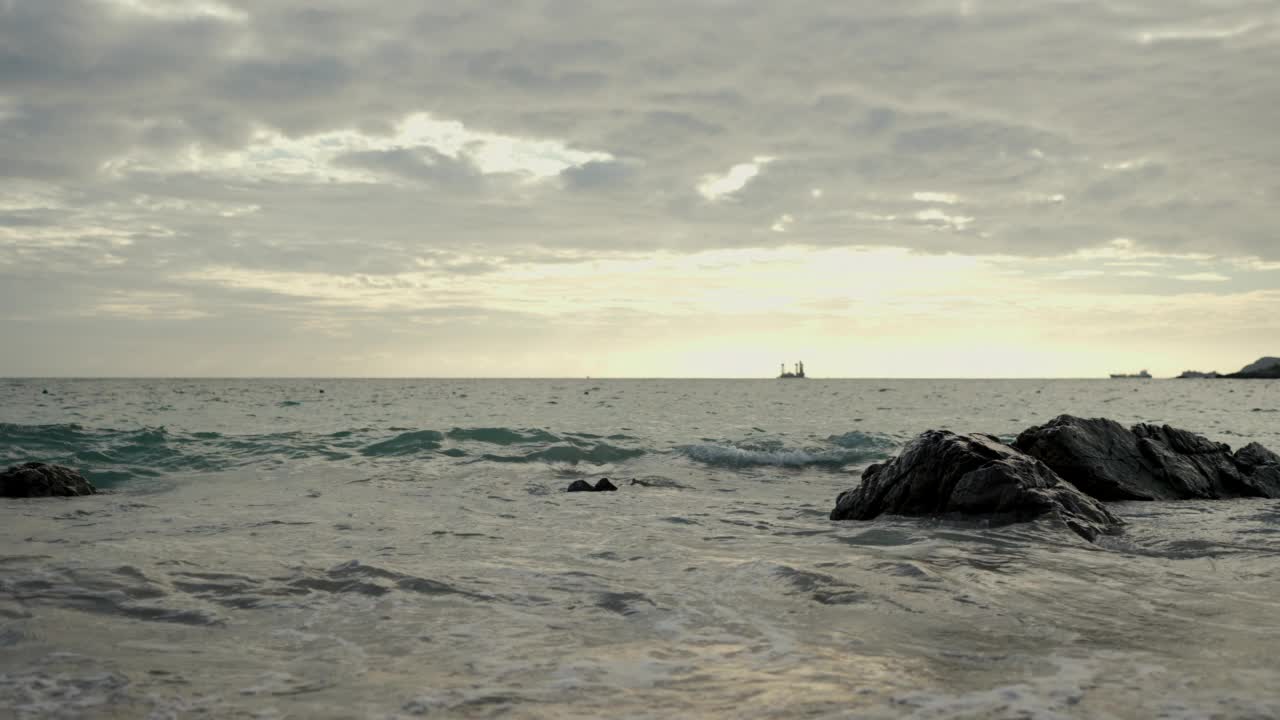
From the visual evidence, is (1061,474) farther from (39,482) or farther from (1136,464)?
(39,482)

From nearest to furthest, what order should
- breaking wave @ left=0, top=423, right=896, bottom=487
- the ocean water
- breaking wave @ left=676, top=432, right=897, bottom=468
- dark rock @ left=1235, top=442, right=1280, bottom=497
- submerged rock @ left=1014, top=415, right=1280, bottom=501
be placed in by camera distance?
the ocean water < submerged rock @ left=1014, top=415, right=1280, bottom=501 < dark rock @ left=1235, top=442, right=1280, bottom=497 < breaking wave @ left=0, top=423, right=896, bottom=487 < breaking wave @ left=676, top=432, right=897, bottom=468

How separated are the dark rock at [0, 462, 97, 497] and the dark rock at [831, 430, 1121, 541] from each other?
1238cm

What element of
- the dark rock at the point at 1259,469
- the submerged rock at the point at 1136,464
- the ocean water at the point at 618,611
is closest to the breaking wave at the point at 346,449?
the ocean water at the point at 618,611

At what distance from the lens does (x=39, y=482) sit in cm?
1357

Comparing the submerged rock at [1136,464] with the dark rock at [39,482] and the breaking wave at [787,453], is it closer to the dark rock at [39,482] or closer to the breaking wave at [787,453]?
the breaking wave at [787,453]

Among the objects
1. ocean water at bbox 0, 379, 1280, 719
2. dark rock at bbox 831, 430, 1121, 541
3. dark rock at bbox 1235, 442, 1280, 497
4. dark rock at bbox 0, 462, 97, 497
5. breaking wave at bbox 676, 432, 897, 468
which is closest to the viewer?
ocean water at bbox 0, 379, 1280, 719

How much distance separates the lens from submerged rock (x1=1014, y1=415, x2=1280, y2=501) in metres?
12.9

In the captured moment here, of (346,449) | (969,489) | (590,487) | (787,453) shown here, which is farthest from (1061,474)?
(346,449)

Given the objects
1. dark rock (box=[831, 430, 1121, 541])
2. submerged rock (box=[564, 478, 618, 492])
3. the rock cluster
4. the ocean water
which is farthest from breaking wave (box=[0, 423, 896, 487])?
dark rock (box=[831, 430, 1121, 541])

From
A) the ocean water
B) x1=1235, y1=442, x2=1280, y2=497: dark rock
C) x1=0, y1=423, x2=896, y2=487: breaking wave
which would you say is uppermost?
x1=1235, y1=442, x2=1280, y2=497: dark rock

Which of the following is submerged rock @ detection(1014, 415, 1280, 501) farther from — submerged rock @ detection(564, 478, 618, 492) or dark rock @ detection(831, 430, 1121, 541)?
submerged rock @ detection(564, 478, 618, 492)

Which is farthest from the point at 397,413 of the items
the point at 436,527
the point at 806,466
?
the point at 436,527

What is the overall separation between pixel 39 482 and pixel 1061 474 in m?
16.3

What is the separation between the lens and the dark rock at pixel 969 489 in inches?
380
